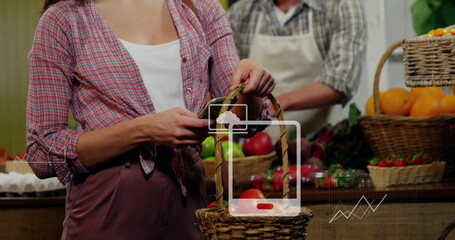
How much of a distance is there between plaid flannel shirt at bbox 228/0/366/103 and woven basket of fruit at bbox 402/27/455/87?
3.92 feet

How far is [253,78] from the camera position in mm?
1179

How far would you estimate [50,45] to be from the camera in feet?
4.08

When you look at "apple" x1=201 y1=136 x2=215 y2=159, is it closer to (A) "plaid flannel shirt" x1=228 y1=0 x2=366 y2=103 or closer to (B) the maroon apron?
(A) "plaid flannel shirt" x1=228 y1=0 x2=366 y2=103

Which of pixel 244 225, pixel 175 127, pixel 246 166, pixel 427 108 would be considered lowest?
pixel 246 166

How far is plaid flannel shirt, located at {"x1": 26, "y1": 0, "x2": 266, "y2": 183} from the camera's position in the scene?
4.08 ft

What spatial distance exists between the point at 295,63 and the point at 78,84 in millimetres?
1824

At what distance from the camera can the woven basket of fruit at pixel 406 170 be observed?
75.0 inches

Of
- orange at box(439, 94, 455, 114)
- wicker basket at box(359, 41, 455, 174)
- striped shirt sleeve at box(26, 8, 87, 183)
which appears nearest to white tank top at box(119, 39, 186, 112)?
striped shirt sleeve at box(26, 8, 87, 183)

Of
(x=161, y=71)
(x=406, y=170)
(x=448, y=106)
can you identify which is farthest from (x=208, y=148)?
(x=161, y=71)

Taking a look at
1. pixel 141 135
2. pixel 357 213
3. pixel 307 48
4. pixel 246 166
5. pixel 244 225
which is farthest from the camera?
pixel 307 48

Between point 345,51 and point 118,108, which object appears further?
point 345,51

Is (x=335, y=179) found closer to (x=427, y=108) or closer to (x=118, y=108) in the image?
(x=427, y=108)

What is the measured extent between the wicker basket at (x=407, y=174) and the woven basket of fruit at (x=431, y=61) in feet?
1.09

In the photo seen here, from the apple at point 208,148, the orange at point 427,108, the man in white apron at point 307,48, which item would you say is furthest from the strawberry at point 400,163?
the man in white apron at point 307,48
